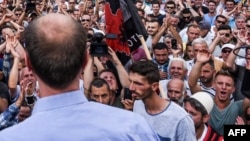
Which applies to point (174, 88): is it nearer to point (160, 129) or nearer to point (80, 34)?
point (160, 129)

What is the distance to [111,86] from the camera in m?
5.35

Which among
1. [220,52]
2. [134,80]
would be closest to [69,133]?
[134,80]

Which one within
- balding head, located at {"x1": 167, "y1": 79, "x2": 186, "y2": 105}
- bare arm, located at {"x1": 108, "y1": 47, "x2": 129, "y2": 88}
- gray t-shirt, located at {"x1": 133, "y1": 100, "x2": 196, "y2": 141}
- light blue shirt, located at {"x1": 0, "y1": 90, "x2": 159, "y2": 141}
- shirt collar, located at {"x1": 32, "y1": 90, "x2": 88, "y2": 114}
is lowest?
balding head, located at {"x1": 167, "y1": 79, "x2": 186, "y2": 105}

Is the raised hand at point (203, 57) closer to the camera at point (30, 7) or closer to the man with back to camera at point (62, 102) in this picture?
the camera at point (30, 7)

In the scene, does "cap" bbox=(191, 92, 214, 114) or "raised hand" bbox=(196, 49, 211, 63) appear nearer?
"cap" bbox=(191, 92, 214, 114)

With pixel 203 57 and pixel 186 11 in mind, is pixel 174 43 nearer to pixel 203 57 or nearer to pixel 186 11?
pixel 203 57

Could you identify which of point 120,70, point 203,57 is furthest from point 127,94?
point 203,57

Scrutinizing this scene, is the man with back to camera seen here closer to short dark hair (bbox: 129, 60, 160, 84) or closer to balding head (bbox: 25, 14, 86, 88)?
balding head (bbox: 25, 14, 86, 88)

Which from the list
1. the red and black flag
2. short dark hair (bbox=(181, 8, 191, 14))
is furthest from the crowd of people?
the red and black flag

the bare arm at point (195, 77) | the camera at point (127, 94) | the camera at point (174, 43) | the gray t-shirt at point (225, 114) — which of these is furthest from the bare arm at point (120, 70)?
the camera at point (174, 43)

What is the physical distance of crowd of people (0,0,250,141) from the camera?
139 centimetres

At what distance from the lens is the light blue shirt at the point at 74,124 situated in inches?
53.6

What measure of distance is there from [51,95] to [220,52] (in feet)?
21.9

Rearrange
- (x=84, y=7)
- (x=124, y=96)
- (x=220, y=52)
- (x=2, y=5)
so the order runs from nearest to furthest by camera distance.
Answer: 1. (x=124, y=96)
2. (x=220, y=52)
3. (x=2, y=5)
4. (x=84, y=7)
